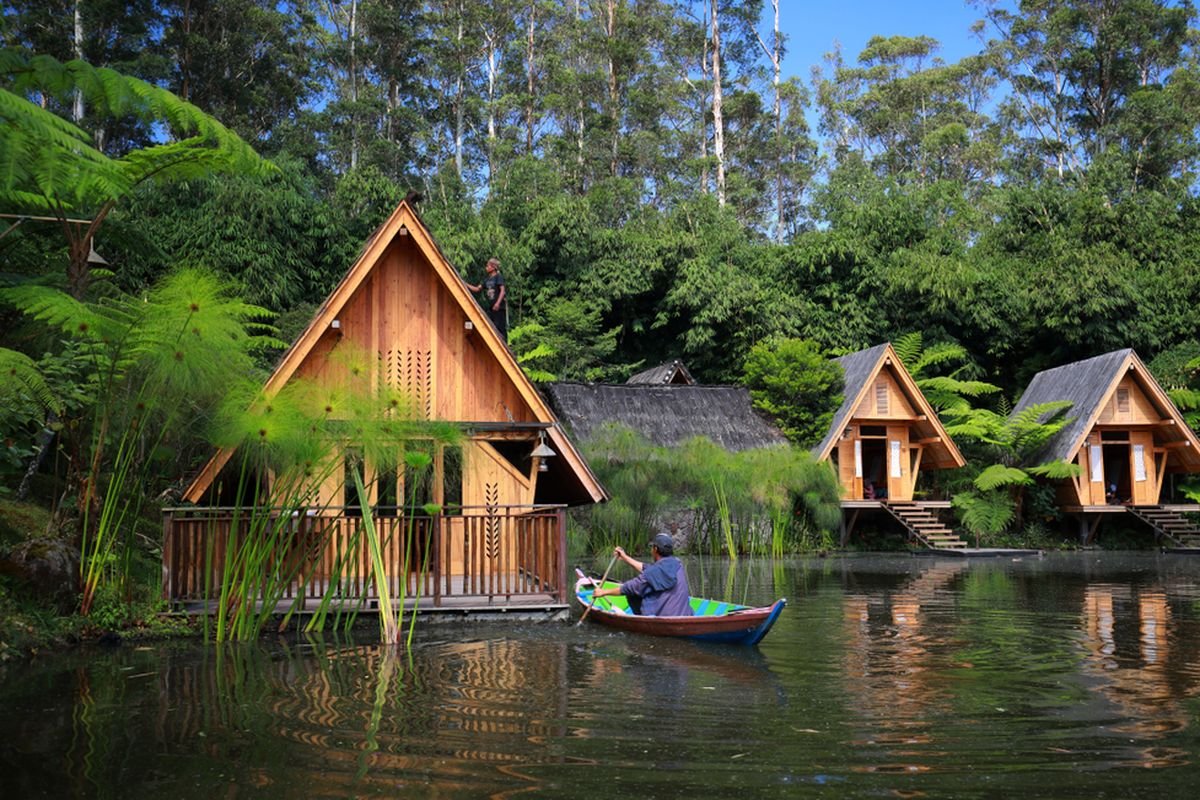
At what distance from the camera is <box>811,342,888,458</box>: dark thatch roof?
29.2 m

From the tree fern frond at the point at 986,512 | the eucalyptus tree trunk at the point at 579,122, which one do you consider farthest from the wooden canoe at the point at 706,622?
the eucalyptus tree trunk at the point at 579,122

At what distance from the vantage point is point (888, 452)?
30781mm

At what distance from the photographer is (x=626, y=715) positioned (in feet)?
25.9

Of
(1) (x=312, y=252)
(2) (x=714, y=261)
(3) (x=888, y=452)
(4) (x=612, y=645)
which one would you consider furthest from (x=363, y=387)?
(2) (x=714, y=261)

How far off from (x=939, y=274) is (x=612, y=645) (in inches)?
1208

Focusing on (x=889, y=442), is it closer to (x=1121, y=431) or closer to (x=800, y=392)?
(x=800, y=392)

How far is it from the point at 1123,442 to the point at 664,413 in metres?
13.8

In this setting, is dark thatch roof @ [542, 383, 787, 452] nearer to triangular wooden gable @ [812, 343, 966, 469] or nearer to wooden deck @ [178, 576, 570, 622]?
triangular wooden gable @ [812, 343, 966, 469]

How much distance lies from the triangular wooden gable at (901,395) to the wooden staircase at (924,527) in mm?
1776

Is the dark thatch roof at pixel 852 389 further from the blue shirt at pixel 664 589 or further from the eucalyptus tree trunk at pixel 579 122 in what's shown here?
the eucalyptus tree trunk at pixel 579 122

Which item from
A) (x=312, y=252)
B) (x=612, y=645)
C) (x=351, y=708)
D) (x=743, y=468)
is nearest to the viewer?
(x=351, y=708)

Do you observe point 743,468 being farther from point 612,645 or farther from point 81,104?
point 81,104

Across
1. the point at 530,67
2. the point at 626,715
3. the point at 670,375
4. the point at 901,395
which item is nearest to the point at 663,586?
the point at 626,715

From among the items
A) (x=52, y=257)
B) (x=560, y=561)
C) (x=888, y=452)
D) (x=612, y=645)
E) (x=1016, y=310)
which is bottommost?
(x=612, y=645)
